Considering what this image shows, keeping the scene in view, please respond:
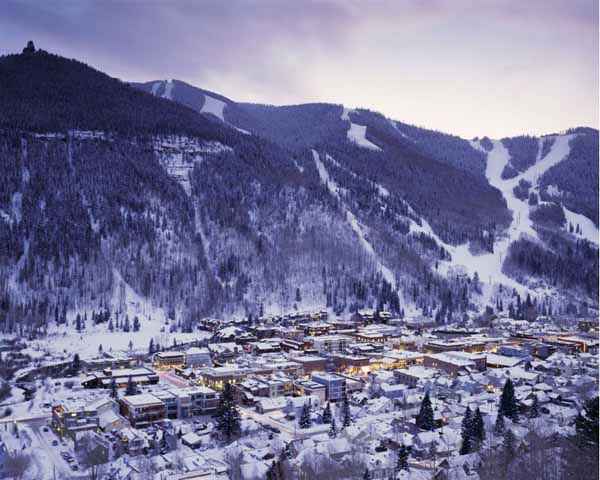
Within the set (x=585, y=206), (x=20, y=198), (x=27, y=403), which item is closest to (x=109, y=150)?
(x=20, y=198)

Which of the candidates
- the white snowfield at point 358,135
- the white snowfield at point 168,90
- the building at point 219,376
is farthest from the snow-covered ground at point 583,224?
the white snowfield at point 168,90

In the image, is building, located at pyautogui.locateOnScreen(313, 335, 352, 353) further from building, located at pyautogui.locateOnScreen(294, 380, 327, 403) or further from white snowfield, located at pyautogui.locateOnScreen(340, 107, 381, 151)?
white snowfield, located at pyautogui.locateOnScreen(340, 107, 381, 151)

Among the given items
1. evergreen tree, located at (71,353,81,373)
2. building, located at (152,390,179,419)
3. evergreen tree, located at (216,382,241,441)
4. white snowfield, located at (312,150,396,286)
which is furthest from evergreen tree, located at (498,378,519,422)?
white snowfield, located at (312,150,396,286)

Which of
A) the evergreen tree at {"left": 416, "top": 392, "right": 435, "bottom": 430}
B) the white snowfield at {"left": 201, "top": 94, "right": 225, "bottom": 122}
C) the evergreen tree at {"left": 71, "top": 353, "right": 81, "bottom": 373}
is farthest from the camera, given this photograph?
the white snowfield at {"left": 201, "top": 94, "right": 225, "bottom": 122}

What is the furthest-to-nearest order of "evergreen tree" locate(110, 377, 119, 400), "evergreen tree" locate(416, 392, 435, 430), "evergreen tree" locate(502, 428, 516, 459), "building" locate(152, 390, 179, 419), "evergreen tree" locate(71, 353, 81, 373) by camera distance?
"evergreen tree" locate(71, 353, 81, 373)
"evergreen tree" locate(110, 377, 119, 400)
"building" locate(152, 390, 179, 419)
"evergreen tree" locate(416, 392, 435, 430)
"evergreen tree" locate(502, 428, 516, 459)

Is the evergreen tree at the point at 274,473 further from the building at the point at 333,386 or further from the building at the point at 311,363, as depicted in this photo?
the building at the point at 311,363

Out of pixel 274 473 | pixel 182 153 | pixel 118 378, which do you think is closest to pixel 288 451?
pixel 274 473

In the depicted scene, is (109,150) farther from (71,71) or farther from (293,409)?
(293,409)
